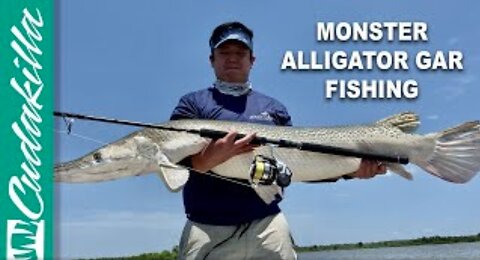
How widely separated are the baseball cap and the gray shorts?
1580 millimetres

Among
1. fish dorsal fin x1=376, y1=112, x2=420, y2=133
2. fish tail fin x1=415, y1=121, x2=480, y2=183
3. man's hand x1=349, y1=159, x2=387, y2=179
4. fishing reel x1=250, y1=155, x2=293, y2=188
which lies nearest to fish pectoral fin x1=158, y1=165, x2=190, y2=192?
fishing reel x1=250, y1=155, x2=293, y2=188

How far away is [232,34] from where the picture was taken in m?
6.77

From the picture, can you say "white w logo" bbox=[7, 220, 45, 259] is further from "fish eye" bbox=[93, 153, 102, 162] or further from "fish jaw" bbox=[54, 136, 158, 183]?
"fish eye" bbox=[93, 153, 102, 162]

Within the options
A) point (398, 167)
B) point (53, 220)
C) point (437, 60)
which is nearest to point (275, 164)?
point (398, 167)

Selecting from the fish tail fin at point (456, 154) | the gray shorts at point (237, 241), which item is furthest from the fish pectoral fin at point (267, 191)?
the fish tail fin at point (456, 154)

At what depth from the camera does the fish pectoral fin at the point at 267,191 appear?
252 inches

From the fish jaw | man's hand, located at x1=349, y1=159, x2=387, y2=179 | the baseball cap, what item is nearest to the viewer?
the fish jaw

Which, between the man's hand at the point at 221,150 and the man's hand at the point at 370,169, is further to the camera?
the man's hand at the point at 370,169

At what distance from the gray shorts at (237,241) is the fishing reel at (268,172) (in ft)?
1.24

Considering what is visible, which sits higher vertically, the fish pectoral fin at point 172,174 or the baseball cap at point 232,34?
the baseball cap at point 232,34

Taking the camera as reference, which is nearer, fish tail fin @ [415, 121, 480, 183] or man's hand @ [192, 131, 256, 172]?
man's hand @ [192, 131, 256, 172]

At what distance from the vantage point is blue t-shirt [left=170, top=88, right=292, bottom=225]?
6457 mm

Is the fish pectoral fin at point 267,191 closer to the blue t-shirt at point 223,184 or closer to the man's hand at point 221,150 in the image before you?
the blue t-shirt at point 223,184

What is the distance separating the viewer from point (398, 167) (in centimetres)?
705
